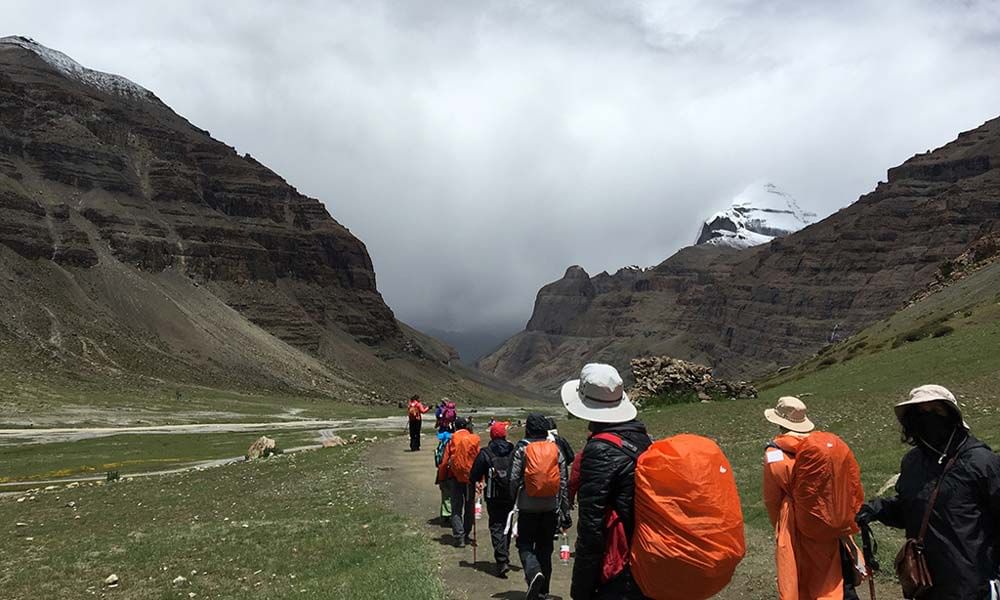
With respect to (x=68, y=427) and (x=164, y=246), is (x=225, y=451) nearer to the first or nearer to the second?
(x=68, y=427)

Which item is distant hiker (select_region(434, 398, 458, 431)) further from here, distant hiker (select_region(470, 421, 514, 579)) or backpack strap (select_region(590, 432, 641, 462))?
backpack strap (select_region(590, 432, 641, 462))

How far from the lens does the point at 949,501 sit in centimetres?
653

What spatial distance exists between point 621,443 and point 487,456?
22.6 ft

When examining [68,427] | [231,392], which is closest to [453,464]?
[68,427]

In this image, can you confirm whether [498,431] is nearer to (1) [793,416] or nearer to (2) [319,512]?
(1) [793,416]

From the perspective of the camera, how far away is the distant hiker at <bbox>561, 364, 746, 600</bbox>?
569 centimetres

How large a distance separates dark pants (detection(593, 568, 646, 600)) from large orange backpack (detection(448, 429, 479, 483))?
8.82m

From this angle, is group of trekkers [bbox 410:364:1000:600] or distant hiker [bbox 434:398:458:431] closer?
group of trekkers [bbox 410:364:1000:600]

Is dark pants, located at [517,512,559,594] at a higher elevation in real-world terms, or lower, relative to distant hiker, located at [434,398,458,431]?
lower

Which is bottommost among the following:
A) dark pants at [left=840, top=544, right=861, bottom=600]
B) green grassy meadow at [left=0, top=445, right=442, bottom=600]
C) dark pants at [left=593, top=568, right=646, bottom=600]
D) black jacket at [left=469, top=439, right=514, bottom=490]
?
green grassy meadow at [left=0, top=445, right=442, bottom=600]

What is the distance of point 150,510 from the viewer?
2273cm

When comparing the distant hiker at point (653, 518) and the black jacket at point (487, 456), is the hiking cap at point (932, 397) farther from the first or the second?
the black jacket at point (487, 456)

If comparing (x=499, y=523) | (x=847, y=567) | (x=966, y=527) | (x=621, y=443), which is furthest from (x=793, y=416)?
(x=499, y=523)

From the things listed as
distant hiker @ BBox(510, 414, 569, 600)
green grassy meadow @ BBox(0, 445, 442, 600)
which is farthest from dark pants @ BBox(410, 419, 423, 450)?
distant hiker @ BBox(510, 414, 569, 600)
